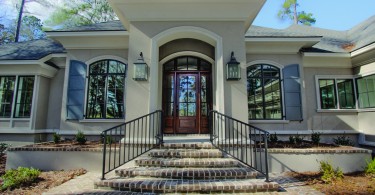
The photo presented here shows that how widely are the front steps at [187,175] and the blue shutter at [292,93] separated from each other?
3.45 metres

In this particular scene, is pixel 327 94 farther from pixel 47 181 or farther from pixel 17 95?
pixel 17 95

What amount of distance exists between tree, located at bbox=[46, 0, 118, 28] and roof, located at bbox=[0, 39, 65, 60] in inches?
284

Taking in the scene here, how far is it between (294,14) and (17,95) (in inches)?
751

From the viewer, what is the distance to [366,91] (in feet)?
21.5

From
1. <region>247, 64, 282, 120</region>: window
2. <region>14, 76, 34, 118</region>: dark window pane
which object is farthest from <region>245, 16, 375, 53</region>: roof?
<region>14, 76, 34, 118</region>: dark window pane

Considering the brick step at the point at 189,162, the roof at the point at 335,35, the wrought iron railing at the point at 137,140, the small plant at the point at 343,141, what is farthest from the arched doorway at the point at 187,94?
the small plant at the point at 343,141

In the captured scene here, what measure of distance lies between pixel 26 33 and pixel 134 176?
19702mm

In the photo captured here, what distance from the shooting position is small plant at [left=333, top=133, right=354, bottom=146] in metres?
6.27

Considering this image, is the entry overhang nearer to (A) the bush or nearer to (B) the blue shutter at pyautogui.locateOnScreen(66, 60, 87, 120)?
(B) the blue shutter at pyautogui.locateOnScreen(66, 60, 87, 120)

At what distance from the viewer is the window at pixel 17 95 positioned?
659cm

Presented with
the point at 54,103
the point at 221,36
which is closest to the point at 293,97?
the point at 221,36

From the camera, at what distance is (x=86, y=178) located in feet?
13.8

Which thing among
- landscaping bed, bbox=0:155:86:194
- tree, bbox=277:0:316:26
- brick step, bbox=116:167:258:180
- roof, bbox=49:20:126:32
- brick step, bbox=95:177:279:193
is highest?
tree, bbox=277:0:316:26

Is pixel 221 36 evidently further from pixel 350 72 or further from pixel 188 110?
pixel 350 72
